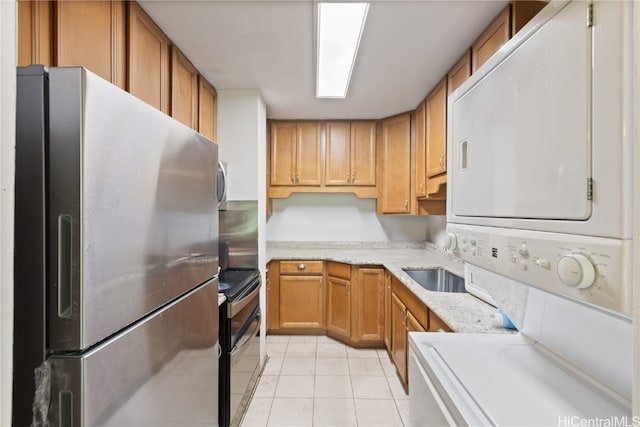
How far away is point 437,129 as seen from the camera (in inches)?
89.0

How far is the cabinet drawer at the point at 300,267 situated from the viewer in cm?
298

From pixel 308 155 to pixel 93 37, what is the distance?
2202mm

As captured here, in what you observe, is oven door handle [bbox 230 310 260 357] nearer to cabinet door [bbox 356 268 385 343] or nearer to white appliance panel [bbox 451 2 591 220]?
cabinet door [bbox 356 268 385 343]

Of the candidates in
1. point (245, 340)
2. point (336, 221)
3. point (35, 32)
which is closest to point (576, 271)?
point (35, 32)

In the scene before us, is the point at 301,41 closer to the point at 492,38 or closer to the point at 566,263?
the point at 492,38

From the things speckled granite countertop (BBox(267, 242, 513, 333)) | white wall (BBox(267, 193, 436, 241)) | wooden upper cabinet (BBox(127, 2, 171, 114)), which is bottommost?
speckled granite countertop (BBox(267, 242, 513, 333))

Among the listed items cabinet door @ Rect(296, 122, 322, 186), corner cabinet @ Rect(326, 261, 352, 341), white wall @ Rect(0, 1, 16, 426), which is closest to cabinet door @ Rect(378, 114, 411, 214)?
cabinet door @ Rect(296, 122, 322, 186)

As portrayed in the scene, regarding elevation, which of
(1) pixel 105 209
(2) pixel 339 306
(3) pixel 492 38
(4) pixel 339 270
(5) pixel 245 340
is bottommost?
(2) pixel 339 306

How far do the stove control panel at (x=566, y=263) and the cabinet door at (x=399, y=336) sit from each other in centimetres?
142

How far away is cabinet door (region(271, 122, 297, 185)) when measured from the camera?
3139 mm

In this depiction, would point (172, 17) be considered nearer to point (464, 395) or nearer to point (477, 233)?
point (477, 233)

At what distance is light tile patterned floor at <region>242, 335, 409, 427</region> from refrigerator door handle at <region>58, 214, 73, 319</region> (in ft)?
5.44

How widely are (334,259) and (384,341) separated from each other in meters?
0.91

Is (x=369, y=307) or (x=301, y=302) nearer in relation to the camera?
(x=369, y=307)
